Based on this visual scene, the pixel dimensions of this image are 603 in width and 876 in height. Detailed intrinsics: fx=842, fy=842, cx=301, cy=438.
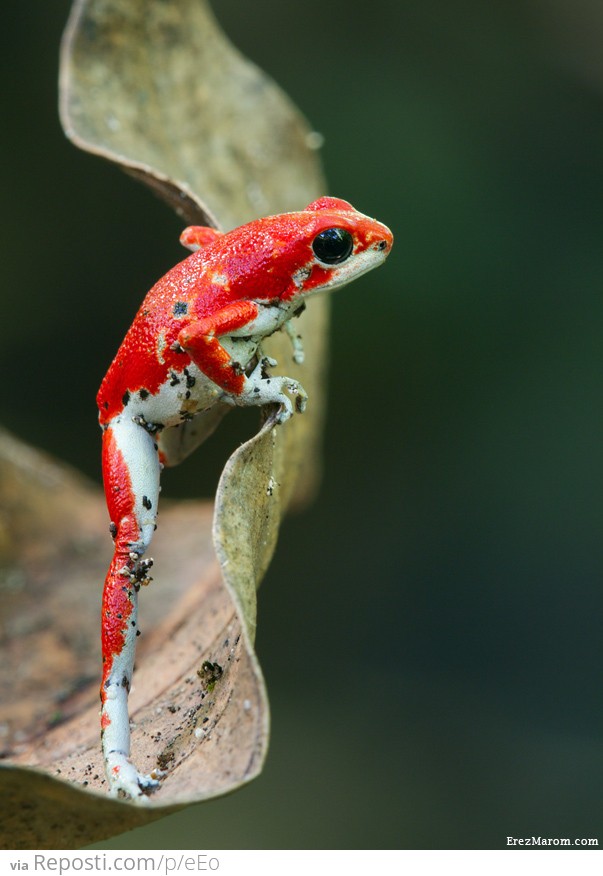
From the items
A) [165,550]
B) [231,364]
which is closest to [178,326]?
[231,364]

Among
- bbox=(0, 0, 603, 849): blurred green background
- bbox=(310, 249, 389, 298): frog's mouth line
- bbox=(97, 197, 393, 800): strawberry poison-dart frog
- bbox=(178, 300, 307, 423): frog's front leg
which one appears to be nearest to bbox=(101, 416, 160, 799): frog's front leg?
bbox=(97, 197, 393, 800): strawberry poison-dart frog

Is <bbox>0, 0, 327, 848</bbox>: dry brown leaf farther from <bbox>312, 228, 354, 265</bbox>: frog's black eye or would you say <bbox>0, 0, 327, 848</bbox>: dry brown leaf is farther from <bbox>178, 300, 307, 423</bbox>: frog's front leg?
<bbox>312, 228, 354, 265</bbox>: frog's black eye

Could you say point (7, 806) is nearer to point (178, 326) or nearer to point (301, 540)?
point (178, 326)

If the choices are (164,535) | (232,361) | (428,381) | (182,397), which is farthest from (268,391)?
(428,381)

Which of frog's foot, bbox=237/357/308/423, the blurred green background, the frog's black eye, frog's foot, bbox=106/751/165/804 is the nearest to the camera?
→ frog's foot, bbox=106/751/165/804

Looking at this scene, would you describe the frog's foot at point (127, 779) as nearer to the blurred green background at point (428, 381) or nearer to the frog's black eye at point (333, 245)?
the frog's black eye at point (333, 245)

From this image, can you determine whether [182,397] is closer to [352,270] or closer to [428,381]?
[352,270]

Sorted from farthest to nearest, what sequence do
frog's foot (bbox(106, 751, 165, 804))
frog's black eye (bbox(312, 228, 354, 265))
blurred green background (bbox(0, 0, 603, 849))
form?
blurred green background (bbox(0, 0, 603, 849))
frog's black eye (bbox(312, 228, 354, 265))
frog's foot (bbox(106, 751, 165, 804))
